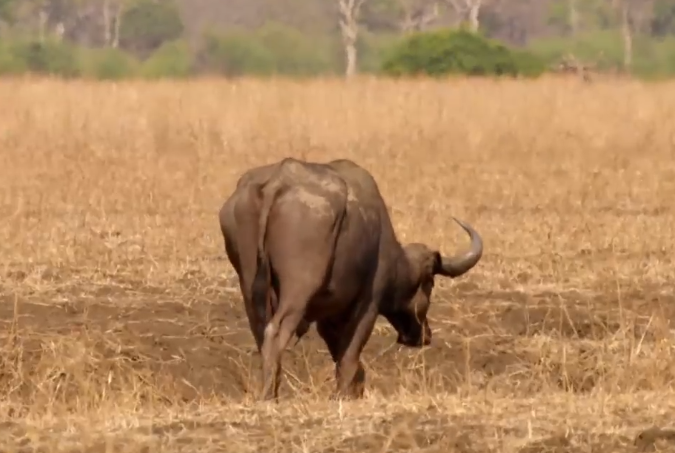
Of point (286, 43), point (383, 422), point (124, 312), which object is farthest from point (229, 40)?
point (383, 422)

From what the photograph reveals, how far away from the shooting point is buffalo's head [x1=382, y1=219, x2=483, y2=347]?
8.43 meters

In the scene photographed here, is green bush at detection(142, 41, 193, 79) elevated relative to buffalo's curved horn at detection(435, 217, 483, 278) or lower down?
lower down

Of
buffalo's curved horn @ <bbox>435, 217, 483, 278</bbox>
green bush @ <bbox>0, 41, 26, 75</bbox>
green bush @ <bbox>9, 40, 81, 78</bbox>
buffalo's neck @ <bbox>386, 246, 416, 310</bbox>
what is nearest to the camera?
buffalo's neck @ <bbox>386, 246, 416, 310</bbox>

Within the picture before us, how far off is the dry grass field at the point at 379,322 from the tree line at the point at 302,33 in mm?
16487

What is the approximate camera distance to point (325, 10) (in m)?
74.6

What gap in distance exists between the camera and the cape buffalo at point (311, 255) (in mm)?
7410

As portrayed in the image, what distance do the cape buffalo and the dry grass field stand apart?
31cm

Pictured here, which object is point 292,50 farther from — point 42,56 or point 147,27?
point 42,56

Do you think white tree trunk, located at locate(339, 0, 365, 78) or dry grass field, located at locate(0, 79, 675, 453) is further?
white tree trunk, located at locate(339, 0, 365, 78)

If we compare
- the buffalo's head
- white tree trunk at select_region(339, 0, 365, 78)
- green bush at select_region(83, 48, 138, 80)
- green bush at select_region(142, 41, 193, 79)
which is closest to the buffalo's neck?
A: the buffalo's head

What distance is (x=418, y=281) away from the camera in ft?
27.9

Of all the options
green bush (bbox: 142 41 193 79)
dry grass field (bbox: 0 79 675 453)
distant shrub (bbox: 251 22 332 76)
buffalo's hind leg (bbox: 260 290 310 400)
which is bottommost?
green bush (bbox: 142 41 193 79)

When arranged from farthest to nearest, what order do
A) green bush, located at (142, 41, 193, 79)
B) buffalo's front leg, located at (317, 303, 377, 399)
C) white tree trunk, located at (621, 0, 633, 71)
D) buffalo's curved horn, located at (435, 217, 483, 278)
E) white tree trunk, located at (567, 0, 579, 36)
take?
white tree trunk, located at (567, 0, 579, 36) → white tree trunk, located at (621, 0, 633, 71) → green bush, located at (142, 41, 193, 79) → buffalo's curved horn, located at (435, 217, 483, 278) → buffalo's front leg, located at (317, 303, 377, 399)

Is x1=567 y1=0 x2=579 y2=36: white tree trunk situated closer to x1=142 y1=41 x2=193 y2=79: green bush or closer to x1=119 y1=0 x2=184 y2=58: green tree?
x1=119 y1=0 x2=184 y2=58: green tree
